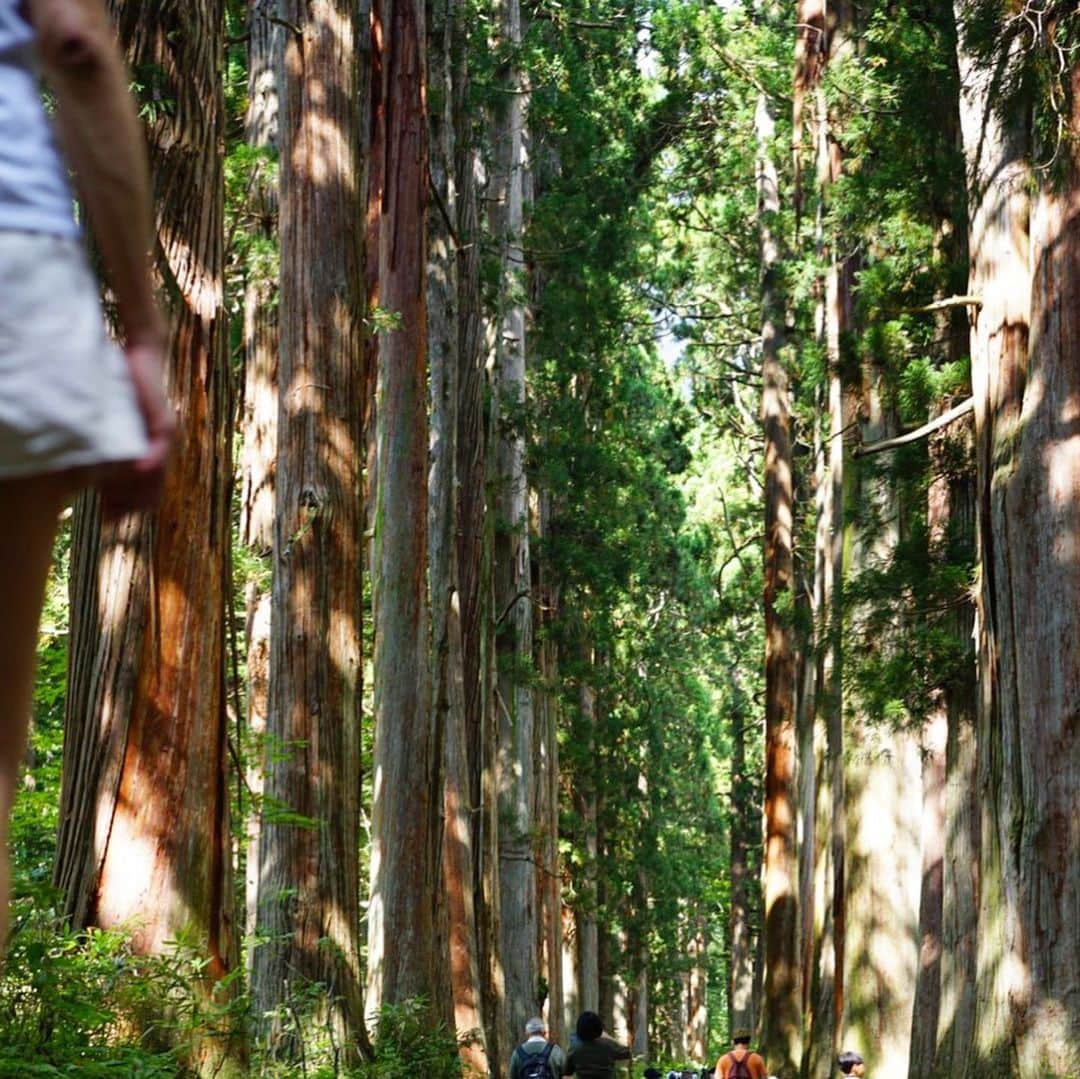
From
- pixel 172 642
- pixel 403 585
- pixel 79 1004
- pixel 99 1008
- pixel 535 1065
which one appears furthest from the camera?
pixel 403 585

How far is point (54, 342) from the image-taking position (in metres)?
1.49

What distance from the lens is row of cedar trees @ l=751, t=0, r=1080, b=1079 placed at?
9.69 m

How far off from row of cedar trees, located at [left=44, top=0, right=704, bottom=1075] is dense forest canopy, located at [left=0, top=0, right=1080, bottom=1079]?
3cm

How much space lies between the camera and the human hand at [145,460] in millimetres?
1571

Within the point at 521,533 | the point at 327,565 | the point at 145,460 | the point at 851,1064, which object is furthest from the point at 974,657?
the point at 145,460

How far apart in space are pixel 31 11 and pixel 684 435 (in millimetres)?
37220

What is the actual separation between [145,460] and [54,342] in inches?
5.4

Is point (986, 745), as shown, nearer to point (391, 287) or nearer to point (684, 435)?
point (391, 287)

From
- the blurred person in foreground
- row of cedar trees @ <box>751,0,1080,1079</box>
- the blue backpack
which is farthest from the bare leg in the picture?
the blue backpack

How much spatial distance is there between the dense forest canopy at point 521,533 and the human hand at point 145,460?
136 inches

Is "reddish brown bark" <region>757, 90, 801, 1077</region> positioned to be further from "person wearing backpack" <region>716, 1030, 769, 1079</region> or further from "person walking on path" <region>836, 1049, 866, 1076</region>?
"person walking on path" <region>836, 1049, 866, 1076</region>

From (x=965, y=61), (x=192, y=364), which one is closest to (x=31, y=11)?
(x=192, y=364)

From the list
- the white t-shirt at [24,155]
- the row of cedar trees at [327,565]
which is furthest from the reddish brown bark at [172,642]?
the white t-shirt at [24,155]

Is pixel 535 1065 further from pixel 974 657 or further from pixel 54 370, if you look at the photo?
pixel 54 370
